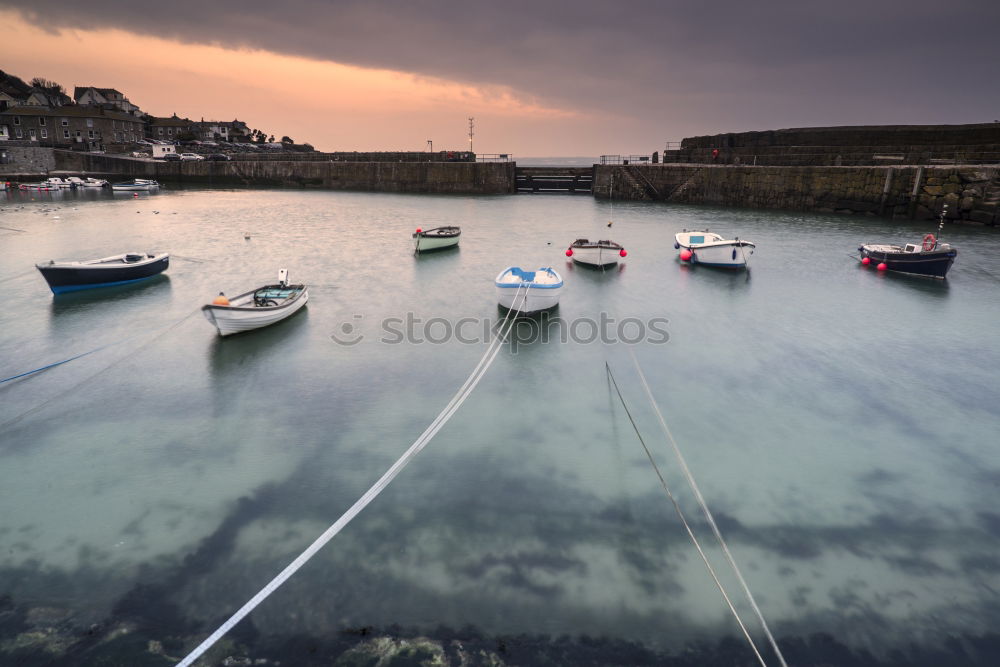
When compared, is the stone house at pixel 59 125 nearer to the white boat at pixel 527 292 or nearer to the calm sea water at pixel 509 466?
the calm sea water at pixel 509 466

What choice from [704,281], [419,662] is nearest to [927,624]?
[419,662]

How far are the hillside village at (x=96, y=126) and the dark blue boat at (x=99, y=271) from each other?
256ft

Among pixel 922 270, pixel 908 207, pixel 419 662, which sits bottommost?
pixel 419 662

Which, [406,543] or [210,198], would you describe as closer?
[406,543]

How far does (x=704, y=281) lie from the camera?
2359cm

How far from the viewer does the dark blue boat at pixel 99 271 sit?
18547 millimetres

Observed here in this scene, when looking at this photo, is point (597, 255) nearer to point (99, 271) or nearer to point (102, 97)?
point (99, 271)

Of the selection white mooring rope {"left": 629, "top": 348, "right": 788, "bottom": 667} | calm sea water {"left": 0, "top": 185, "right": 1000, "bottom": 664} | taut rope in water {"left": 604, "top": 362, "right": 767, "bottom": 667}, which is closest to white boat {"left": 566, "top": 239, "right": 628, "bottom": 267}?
calm sea water {"left": 0, "top": 185, "right": 1000, "bottom": 664}

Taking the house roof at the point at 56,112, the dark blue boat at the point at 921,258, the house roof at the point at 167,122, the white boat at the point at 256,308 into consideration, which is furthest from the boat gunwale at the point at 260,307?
the house roof at the point at 167,122

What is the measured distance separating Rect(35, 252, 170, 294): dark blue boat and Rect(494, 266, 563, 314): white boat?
49.0ft

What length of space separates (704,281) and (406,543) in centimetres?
2012

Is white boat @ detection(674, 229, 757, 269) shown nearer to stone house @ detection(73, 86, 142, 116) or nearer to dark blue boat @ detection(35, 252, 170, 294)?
dark blue boat @ detection(35, 252, 170, 294)

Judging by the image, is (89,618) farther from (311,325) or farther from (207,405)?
(311,325)

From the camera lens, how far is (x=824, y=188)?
146ft
